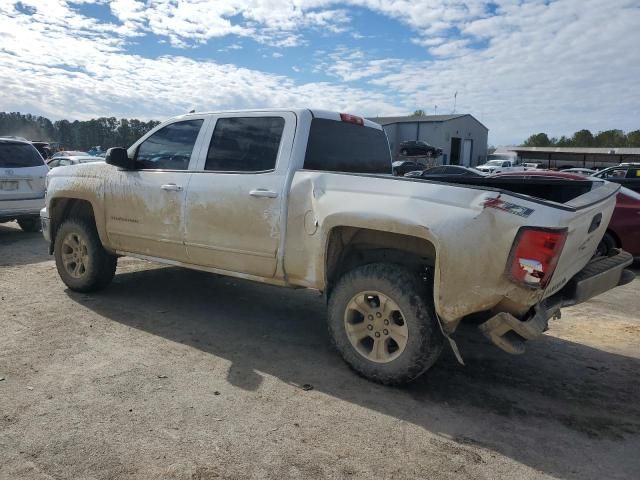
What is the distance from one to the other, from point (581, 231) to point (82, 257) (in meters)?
4.95

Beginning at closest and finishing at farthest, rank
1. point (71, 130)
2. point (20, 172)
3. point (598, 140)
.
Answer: point (20, 172) < point (71, 130) < point (598, 140)

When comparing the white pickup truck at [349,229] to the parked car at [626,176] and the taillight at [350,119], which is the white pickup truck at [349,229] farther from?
the parked car at [626,176]

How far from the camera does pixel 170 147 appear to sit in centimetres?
505

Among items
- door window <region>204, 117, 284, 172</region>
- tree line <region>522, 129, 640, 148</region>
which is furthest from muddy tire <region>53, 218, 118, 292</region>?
tree line <region>522, 129, 640, 148</region>

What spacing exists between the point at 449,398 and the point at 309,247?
1490mm

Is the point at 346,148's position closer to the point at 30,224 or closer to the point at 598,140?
the point at 30,224

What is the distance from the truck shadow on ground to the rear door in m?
4.78

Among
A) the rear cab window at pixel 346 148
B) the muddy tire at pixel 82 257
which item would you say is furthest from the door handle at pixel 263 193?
the muddy tire at pixel 82 257

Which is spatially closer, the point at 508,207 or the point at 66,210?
the point at 508,207

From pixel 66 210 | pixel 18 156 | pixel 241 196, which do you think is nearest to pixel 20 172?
pixel 18 156

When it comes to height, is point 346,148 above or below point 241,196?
above

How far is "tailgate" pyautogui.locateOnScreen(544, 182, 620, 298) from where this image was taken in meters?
3.21

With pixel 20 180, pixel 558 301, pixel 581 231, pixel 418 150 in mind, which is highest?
pixel 418 150

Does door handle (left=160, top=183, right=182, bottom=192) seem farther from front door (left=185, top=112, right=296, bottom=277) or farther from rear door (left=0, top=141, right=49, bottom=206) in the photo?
rear door (left=0, top=141, right=49, bottom=206)
